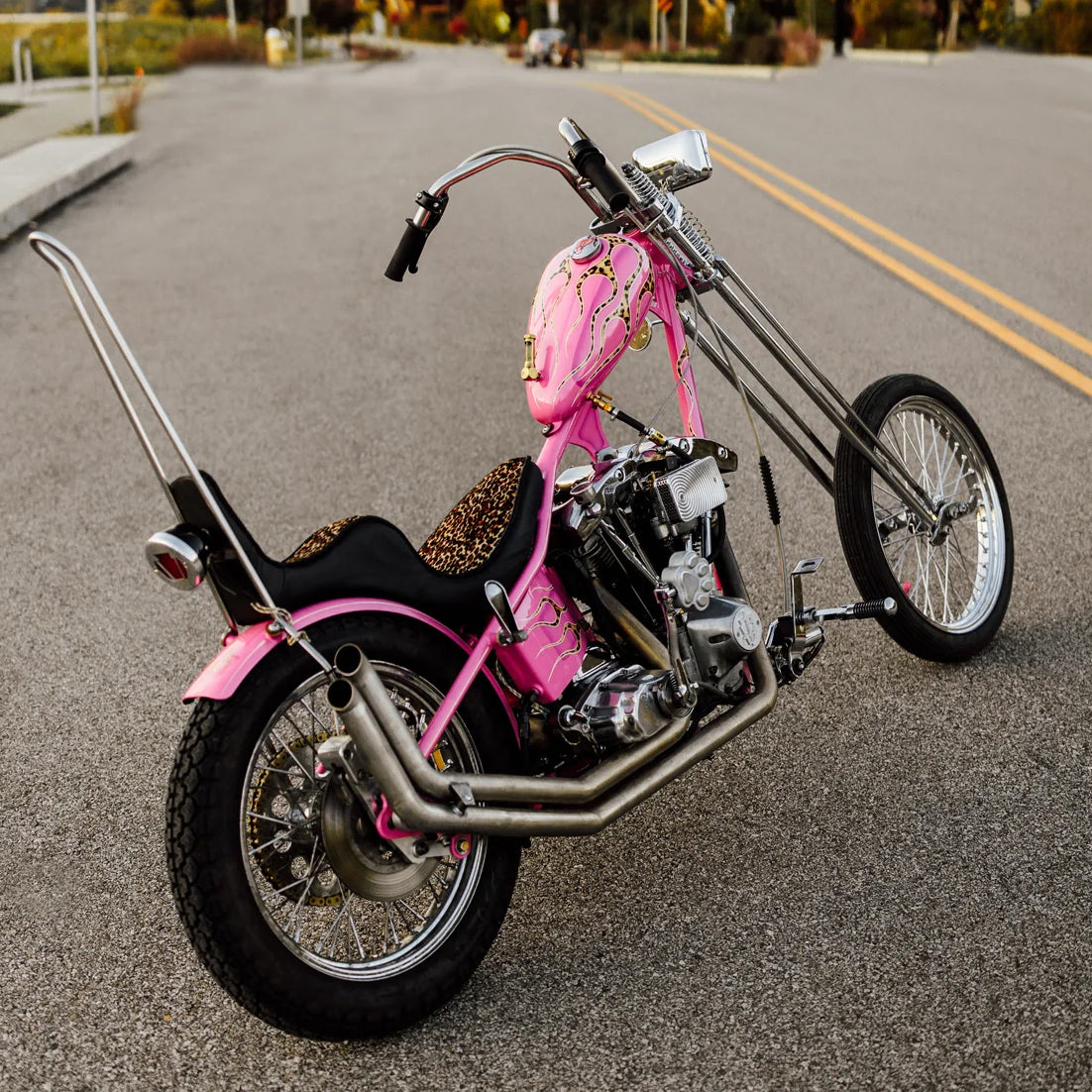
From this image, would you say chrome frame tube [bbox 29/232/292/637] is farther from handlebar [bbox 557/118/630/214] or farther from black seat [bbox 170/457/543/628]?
handlebar [bbox 557/118/630/214]

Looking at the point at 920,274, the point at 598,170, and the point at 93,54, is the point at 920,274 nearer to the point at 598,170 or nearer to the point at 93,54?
the point at 598,170

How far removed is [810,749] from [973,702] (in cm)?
54

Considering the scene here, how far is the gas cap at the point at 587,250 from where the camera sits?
3115 millimetres

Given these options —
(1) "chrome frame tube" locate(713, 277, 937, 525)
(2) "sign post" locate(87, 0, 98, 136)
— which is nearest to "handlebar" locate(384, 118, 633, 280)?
(1) "chrome frame tube" locate(713, 277, 937, 525)

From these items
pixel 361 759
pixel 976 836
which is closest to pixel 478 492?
pixel 361 759

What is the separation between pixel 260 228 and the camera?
11.8m

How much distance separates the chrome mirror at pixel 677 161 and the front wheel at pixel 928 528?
0.92 metres

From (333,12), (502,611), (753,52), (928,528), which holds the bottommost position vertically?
(928,528)

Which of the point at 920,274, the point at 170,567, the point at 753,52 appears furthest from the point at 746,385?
the point at 753,52

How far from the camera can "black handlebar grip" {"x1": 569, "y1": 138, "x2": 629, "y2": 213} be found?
3105 millimetres

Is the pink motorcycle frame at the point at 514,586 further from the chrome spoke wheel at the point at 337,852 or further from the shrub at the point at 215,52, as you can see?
the shrub at the point at 215,52

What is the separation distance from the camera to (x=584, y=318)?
3.05 meters

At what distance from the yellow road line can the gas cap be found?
16.5 feet

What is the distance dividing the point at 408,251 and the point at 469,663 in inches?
35.6
